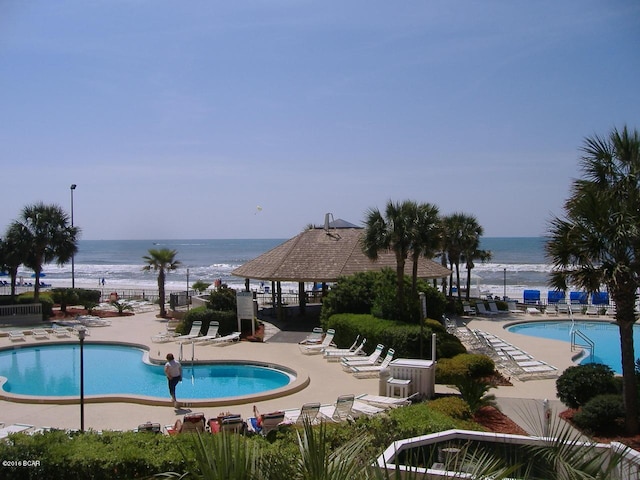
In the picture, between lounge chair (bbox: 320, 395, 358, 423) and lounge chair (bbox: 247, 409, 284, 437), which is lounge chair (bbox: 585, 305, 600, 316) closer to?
lounge chair (bbox: 320, 395, 358, 423)

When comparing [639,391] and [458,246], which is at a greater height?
[458,246]

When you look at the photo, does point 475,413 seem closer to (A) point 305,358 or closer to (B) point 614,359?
(A) point 305,358

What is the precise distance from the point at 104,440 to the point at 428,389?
7.78 m

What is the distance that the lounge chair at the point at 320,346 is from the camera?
19.4 meters

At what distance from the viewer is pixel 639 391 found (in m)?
10.8

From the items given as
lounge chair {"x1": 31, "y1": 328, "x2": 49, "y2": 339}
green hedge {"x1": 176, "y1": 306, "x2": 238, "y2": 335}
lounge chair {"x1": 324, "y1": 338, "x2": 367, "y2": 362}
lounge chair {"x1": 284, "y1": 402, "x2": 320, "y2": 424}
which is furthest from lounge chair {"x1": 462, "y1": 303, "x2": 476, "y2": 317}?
lounge chair {"x1": 31, "y1": 328, "x2": 49, "y2": 339}

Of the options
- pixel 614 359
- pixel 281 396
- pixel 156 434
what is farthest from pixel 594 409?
pixel 614 359

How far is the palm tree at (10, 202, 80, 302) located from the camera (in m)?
28.8

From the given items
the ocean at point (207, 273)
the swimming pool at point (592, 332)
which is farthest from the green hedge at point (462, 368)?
the ocean at point (207, 273)

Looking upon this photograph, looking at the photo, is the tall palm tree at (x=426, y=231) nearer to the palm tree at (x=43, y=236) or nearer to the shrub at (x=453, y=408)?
the shrub at (x=453, y=408)

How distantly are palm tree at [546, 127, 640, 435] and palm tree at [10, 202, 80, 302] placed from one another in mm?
26024

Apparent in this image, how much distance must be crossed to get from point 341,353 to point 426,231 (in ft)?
16.1

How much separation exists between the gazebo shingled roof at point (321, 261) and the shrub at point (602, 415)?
43.1ft

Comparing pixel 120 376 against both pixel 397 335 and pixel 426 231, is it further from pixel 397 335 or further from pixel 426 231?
pixel 426 231
